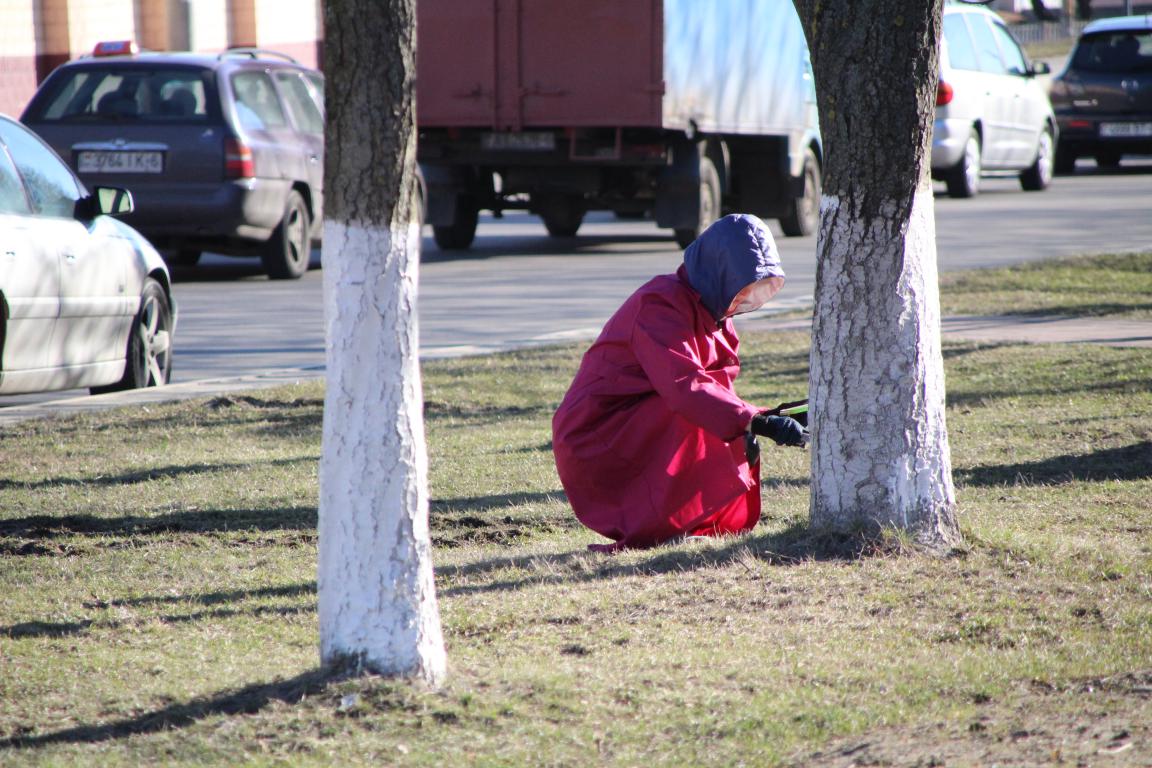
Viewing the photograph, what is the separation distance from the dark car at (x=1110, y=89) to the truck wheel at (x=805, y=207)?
771 cm

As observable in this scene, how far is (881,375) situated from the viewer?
499cm

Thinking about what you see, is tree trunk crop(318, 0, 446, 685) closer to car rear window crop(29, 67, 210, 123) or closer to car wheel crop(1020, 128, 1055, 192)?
car rear window crop(29, 67, 210, 123)

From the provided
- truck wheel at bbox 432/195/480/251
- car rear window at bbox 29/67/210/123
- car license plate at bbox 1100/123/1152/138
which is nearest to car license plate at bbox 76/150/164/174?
car rear window at bbox 29/67/210/123

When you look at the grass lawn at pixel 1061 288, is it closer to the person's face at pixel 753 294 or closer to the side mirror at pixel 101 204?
the side mirror at pixel 101 204

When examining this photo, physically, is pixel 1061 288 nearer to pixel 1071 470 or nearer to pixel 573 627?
pixel 1071 470

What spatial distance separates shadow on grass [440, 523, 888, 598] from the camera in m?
5.03

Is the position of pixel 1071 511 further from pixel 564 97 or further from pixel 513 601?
pixel 564 97

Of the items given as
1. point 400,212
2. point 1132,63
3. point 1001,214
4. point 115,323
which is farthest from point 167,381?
point 1132,63

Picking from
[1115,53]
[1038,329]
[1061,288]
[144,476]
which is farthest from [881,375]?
[1115,53]

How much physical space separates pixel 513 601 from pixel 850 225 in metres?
1.48

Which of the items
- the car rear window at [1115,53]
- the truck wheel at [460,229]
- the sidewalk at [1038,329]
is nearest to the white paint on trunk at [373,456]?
the sidewalk at [1038,329]

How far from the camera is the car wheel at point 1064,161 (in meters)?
25.6

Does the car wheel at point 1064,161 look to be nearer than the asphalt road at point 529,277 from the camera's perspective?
No

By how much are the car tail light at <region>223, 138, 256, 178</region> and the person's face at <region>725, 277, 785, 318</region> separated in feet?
27.3
